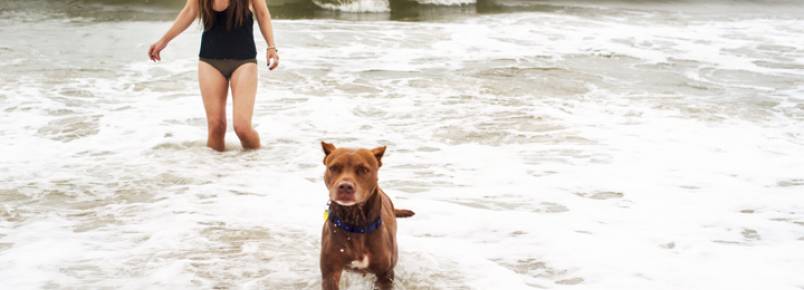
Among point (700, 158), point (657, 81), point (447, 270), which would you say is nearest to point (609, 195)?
point (700, 158)

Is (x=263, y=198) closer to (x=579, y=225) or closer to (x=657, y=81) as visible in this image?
(x=579, y=225)

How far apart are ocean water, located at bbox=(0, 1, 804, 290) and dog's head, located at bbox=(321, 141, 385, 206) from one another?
2.93 ft

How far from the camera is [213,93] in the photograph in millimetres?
6848

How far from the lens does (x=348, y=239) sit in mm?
3344

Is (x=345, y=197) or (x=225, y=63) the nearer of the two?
(x=345, y=197)

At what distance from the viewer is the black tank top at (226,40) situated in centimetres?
668

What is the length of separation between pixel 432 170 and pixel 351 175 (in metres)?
3.52

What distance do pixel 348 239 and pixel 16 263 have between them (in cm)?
217

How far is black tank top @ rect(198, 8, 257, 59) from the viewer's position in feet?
21.9

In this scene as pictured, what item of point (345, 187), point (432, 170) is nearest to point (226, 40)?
point (432, 170)

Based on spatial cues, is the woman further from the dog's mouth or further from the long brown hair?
the dog's mouth

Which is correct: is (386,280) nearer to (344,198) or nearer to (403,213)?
(403,213)

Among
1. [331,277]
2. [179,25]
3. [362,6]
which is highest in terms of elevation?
[179,25]

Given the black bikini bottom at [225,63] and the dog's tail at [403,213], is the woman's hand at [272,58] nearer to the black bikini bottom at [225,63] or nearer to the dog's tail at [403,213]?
the black bikini bottom at [225,63]
